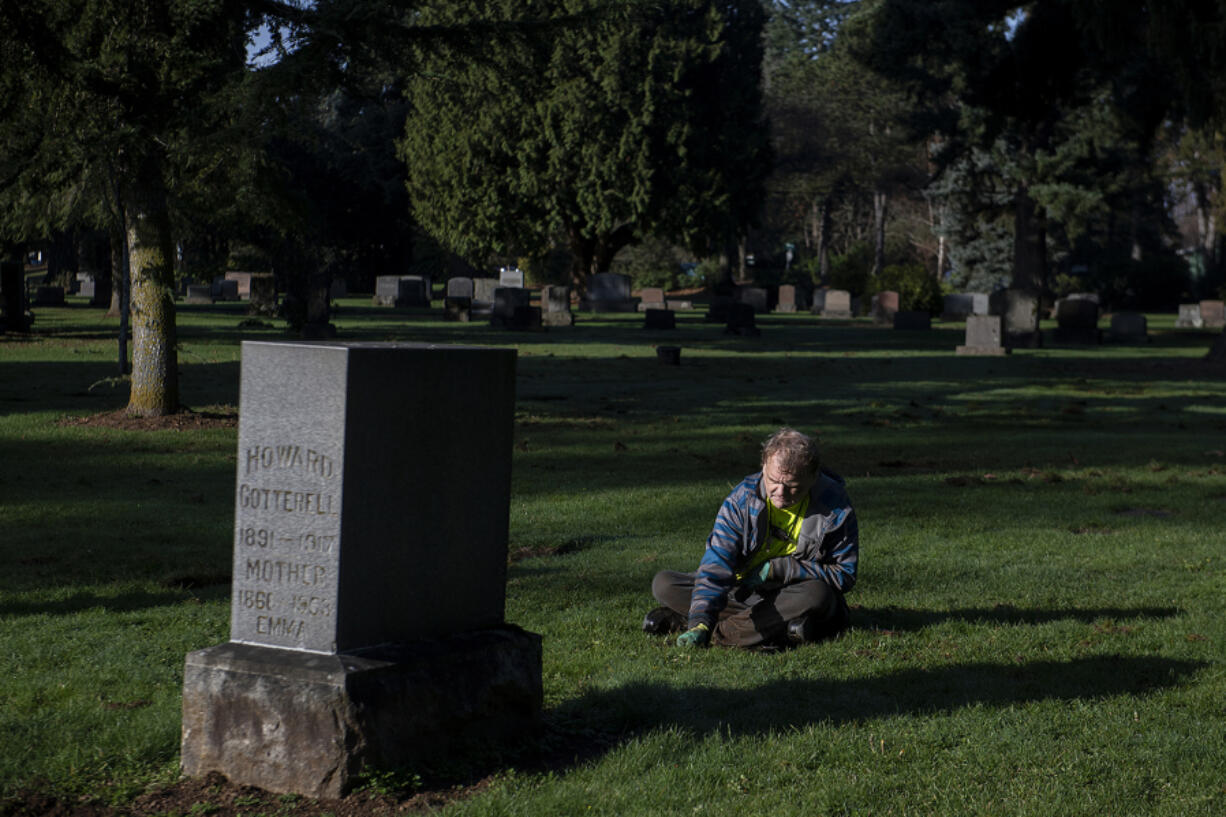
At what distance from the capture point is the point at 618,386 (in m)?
23.2

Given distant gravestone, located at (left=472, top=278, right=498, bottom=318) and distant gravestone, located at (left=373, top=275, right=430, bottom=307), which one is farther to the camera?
distant gravestone, located at (left=373, top=275, right=430, bottom=307)

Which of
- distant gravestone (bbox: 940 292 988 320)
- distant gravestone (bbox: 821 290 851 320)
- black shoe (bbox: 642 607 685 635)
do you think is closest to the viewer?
black shoe (bbox: 642 607 685 635)

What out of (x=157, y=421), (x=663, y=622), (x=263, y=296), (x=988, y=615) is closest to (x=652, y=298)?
(x=263, y=296)

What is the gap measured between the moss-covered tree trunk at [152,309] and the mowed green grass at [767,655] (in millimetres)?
962

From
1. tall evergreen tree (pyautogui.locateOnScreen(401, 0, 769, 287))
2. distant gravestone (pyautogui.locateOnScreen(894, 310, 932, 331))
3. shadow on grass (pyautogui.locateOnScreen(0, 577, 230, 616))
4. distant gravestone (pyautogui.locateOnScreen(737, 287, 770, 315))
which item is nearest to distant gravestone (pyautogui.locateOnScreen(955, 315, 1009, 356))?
distant gravestone (pyautogui.locateOnScreen(894, 310, 932, 331))

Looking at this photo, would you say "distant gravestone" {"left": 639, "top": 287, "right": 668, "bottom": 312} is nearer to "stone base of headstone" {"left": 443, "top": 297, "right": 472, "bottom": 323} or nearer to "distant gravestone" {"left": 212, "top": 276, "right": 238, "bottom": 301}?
"stone base of headstone" {"left": 443, "top": 297, "right": 472, "bottom": 323}

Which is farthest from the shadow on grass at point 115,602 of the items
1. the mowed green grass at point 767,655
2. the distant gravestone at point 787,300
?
the distant gravestone at point 787,300

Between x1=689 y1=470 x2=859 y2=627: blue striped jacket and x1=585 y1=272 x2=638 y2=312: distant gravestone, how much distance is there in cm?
4848

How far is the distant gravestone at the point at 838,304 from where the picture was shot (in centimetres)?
5691

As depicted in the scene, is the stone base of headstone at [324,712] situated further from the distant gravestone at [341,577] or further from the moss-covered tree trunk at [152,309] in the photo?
the moss-covered tree trunk at [152,309]

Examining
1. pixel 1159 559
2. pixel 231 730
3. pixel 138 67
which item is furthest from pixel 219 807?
pixel 138 67

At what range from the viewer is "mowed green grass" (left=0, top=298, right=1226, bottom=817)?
479cm

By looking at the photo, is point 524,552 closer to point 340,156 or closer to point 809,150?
point 340,156

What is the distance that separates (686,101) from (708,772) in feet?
171
